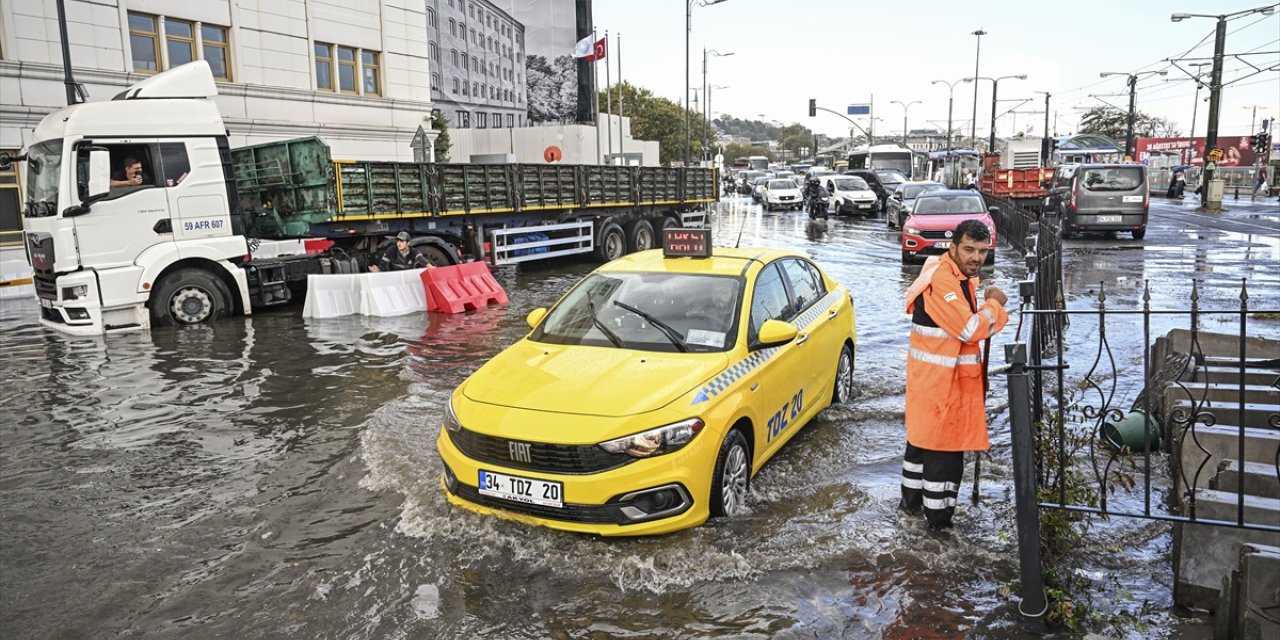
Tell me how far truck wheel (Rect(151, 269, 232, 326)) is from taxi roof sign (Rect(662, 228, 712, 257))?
854 cm

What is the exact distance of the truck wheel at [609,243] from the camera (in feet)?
62.6

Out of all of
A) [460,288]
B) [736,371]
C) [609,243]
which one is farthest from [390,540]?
[609,243]

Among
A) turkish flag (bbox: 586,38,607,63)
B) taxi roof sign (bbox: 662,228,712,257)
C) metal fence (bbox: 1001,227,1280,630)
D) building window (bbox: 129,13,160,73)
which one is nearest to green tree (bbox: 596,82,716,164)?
turkish flag (bbox: 586,38,607,63)

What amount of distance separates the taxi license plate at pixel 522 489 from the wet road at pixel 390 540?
0.33 m

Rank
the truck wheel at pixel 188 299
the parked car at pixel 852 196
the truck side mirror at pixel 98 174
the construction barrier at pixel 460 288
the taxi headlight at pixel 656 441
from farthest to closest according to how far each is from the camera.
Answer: the parked car at pixel 852 196
the construction barrier at pixel 460 288
the truck wheel at pixel 188 299
the truck side mirror at pixel 98 174
the taxi headlight at pixel 656 441

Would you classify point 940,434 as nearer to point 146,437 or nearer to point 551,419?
point 551,419

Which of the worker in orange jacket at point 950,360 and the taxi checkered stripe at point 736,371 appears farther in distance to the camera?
the taxi checkered stripe at point 736,371

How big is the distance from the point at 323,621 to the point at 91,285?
8.99m

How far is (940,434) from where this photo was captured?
15.3ft

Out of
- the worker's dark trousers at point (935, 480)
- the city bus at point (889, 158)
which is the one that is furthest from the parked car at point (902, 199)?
the worker's dark trousers at point (935, 480)

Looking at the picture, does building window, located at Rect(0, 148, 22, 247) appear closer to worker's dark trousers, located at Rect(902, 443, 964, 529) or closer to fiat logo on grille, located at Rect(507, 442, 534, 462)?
fiat logo on grille, located at Rect(507, 442, 534, 462)

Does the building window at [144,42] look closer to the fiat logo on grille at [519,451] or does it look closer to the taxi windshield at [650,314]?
the taxi windshield at [650,314]

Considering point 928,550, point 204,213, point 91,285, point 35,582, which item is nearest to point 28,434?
point 35,582

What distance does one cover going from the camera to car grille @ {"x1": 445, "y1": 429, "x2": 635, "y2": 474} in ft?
14.6
